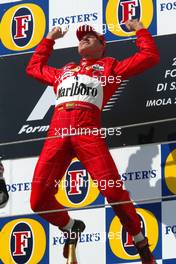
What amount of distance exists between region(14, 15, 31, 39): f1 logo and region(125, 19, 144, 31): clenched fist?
0.81 m

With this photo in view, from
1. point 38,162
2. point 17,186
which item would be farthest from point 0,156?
point 38,162

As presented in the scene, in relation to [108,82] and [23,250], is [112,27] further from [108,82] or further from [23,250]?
[23,250]

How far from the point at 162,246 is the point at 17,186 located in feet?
3.02

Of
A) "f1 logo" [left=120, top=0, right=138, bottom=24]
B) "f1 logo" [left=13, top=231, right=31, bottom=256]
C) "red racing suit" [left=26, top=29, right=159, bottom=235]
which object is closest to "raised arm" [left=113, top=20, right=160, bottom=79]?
"red racing suit" [left=26, top=29, right=159, bottom=235]

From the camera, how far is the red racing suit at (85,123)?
7.35 metres

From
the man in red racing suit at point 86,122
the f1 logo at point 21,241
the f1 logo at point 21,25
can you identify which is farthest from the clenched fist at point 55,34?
the f1 logo at point 21,241

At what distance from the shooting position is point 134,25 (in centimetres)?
774

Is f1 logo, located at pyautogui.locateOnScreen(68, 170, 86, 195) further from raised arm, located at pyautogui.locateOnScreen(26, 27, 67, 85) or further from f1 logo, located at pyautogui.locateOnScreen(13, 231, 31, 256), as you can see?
raised arm, located at pyautogui.locateOnScreen(26, 27, 67, 85)

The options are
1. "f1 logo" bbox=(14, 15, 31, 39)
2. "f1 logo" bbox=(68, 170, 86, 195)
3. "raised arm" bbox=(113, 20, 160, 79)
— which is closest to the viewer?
"raised arm" bbox=(113, 20, 160, 79)

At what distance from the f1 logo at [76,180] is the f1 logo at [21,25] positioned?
37.5 inches

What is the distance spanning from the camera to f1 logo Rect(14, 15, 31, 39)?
8461mm

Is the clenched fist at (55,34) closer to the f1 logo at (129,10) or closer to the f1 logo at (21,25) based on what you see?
the f1 logo at (129,10)

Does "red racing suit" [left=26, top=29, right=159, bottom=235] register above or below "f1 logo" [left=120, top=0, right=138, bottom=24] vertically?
below

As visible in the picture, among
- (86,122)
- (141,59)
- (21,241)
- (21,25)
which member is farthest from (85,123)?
(21,25)
